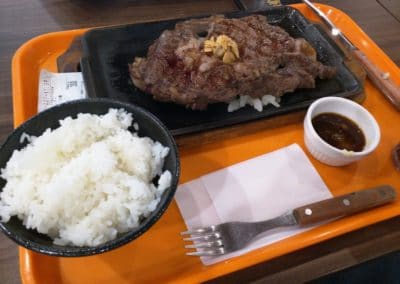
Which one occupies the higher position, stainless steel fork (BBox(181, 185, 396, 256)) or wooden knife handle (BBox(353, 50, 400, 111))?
wooden knife handle (BBox(353, 50, 400, 111))

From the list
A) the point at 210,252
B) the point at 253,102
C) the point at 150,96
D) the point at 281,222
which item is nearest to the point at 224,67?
the point at 253,102

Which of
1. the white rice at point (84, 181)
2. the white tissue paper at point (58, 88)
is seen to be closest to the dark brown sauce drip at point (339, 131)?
the white rice at point (84, 181)

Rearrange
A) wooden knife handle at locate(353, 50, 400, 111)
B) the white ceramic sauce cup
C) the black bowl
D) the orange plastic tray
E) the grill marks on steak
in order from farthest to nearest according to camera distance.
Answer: wooden knife handle at locate(353, 50, 400, 111) → the grill marks on steak → the white ceramic sauce cup → the orange plastic tray → the black bowl

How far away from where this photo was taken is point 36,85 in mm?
1896

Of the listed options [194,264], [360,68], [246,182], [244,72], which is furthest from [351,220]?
[360,68]

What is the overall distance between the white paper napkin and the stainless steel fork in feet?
0.16

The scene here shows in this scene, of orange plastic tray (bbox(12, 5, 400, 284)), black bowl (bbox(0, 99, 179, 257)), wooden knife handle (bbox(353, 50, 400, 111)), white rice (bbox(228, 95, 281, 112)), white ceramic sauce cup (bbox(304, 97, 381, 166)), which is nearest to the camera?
black bowl (bbox(0, 99, 179, 257))

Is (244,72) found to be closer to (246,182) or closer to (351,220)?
(246,182)

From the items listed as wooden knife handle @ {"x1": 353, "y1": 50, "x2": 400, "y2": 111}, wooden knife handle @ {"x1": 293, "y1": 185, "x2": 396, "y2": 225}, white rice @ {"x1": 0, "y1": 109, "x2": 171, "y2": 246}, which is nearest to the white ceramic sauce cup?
wooden knife handle @ {"x1": 293, "y1": 185, "x2": 396, "y2": 225}

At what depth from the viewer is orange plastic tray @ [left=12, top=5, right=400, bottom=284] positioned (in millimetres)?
1346

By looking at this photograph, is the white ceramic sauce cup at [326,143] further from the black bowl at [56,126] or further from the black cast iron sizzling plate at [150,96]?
the black bowl at [56,126]

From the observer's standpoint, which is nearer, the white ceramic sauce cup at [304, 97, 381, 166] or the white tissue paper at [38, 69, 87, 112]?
the white ceramic sauce cup at [304, 97, 381, 166]

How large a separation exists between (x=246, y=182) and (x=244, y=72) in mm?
565

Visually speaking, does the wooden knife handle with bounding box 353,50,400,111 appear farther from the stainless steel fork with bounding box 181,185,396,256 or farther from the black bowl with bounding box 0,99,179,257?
the black bowl with bounding box 0,99,179,257
